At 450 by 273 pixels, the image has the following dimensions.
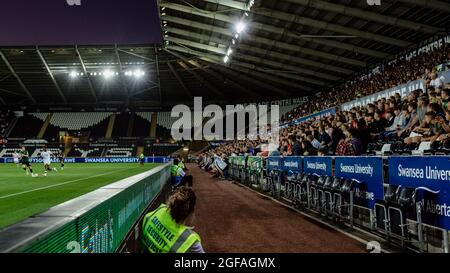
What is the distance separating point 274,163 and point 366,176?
702 centimetres

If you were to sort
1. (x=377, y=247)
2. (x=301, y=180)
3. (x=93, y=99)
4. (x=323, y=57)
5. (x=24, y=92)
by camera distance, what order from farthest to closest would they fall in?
(x=93, y=99)
(x=24, y=92)
(x=323, y=57)
(x=301, y=180)
(x=377, y=247)

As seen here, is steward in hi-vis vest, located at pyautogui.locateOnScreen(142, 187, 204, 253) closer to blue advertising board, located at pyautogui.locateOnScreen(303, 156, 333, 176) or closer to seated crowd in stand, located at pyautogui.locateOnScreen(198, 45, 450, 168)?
seated crowd in stand, located at pyautogui.locateOnScreen(198, 45, 450, 168)

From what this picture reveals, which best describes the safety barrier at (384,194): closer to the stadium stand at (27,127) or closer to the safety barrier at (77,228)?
the safety barrier at (77,228)

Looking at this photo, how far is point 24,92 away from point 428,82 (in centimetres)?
6279

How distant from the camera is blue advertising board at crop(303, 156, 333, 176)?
9.90 metres

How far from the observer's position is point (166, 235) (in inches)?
124

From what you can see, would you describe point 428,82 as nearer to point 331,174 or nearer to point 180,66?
point 331,174

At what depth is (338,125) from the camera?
458 inches

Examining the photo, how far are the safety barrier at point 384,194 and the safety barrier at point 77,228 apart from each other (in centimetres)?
469

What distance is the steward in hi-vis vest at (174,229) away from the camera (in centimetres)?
305

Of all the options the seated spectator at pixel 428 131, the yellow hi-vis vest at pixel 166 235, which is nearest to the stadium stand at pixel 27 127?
the seated spectator at pixel 428 131

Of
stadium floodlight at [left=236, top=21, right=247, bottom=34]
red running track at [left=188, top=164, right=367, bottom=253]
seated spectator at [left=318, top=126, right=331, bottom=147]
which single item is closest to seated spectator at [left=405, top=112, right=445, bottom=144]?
red running track at [left=188, top=164, right=367, bottom=253]

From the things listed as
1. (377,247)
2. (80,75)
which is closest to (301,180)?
(377,247)

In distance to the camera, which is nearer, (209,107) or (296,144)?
(296,144)
